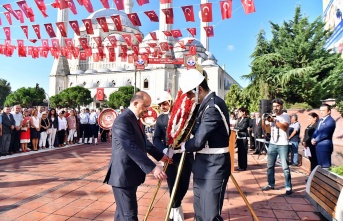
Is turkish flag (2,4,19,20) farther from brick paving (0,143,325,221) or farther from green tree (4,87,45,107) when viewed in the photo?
green tree (4,87,45,107)

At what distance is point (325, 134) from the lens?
19.4 feet

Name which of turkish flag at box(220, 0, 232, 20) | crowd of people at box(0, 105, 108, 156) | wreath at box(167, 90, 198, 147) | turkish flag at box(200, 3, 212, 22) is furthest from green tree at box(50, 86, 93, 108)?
wreath at box(167, 90, 198, 147)

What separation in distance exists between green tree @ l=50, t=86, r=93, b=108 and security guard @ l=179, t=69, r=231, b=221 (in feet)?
212

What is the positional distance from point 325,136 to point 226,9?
621cm

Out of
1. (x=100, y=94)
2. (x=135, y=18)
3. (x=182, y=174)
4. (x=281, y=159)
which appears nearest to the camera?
(x=182, y=174)

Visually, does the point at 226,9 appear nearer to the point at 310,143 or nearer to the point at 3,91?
the point at 310,143

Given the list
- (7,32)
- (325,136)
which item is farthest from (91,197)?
Result: (7,32)

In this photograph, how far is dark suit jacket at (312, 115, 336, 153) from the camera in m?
5.86

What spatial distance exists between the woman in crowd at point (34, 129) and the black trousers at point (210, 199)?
33.1 ft

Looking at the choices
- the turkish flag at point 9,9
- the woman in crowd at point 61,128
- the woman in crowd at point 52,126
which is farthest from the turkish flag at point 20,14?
the woman in crowd at point 61,128

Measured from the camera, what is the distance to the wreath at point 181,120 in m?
3.14

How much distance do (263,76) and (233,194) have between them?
48.2ft

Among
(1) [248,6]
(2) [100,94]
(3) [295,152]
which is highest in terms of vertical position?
(2) [100,94]

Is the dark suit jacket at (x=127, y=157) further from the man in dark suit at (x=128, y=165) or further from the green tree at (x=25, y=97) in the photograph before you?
the green tree at (x=25, y=97)
